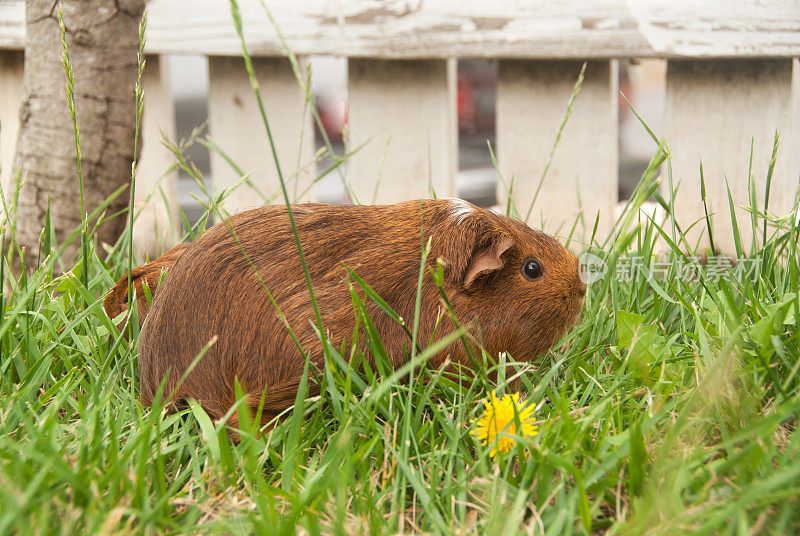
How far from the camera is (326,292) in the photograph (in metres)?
1.61

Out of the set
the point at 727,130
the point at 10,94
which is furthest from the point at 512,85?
the point at 10,94

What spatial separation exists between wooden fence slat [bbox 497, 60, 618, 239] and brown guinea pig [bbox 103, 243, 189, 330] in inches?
A: 62.7

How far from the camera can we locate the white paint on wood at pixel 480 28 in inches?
117

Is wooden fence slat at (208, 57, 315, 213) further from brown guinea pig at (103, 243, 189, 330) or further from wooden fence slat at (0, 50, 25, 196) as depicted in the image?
brown guinea pig at (103, 243, 189, 330)

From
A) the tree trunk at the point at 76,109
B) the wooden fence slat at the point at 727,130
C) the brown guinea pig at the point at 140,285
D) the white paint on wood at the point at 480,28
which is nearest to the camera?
the brown guinea pig at the point at 140,285

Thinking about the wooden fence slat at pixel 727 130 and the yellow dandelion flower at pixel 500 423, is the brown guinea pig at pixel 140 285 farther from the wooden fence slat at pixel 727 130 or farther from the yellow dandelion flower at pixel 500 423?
the wooden fence slat at pixel 727 130

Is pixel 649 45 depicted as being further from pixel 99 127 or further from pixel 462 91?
pixel 462 91

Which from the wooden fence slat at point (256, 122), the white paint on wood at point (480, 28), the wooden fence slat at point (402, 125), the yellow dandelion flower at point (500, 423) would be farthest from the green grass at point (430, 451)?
the wooden fence slat at point (256, 122)

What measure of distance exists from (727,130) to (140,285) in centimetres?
241

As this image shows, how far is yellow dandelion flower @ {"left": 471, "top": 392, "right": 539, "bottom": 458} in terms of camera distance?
1.48 metres

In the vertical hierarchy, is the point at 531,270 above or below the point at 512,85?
below

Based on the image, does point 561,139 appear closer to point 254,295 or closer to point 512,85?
point 512,85

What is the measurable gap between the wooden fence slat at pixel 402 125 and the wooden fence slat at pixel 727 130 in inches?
36.9

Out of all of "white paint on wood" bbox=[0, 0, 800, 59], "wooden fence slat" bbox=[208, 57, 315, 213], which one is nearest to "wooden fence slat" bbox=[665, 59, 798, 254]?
"white paint on wood" bbox=[0, 0, 800, 59]
